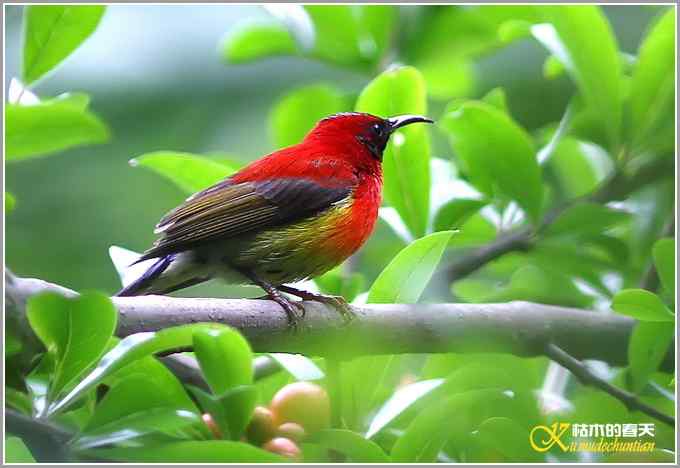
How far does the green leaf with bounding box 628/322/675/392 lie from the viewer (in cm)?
274

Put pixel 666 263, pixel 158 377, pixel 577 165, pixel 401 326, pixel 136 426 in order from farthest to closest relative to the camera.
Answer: pixel 577 165 → pixel 666 263 → pixel 401 326 → pixel 158 377 → pixel 136 426

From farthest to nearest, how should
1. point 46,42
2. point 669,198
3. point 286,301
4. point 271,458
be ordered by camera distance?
point 669,198
point 286,301
point 46,42
point 271,458

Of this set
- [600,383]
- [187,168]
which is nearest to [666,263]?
[600,383]

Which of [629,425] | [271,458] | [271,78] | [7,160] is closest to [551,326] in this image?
[629,425]

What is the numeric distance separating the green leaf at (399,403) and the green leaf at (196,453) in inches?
15.5

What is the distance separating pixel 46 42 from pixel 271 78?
222 cm

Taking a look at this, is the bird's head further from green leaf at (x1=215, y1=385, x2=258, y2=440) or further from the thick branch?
green leaf at (x1=215, y1=385, x2=258, y2=440)

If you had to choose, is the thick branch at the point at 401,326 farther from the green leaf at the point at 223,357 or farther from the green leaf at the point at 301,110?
the green leaf at the point at 301,110

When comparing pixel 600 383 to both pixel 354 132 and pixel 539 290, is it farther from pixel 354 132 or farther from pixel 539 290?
pixel 354 132

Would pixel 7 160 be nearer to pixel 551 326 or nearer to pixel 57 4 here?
pixel 57 4

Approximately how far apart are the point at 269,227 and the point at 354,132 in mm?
678

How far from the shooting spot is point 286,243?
10.9ft

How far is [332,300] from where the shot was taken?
2.91 meters

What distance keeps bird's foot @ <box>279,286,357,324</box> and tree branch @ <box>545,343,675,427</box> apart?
0.61 m
